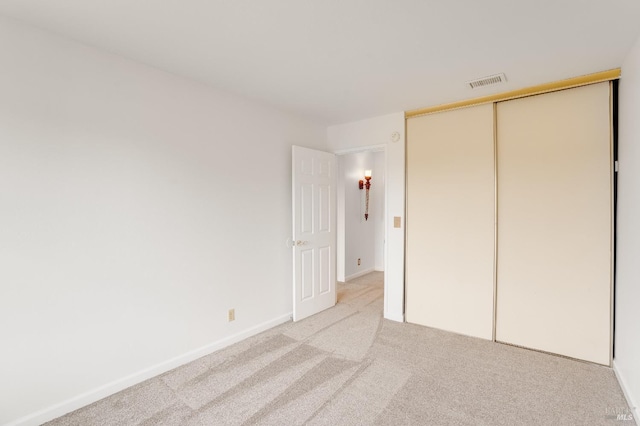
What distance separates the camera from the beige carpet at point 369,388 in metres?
1.94

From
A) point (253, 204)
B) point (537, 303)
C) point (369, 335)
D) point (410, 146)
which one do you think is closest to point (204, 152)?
point (253, 204)

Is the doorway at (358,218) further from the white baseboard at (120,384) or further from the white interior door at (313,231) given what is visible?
the white baseboard at (120,384)

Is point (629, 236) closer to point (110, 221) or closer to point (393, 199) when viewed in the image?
point (393, 199)

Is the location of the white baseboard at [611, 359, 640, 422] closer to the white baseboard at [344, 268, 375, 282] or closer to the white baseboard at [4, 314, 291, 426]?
the white baseboard at [4, 314, 291, 426]

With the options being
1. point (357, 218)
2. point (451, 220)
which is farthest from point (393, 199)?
point (357, 218)

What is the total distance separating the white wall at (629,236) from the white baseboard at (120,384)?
121 inches

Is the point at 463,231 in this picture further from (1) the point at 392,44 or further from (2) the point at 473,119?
(1) the point at 392,44

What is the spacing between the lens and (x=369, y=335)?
319cm

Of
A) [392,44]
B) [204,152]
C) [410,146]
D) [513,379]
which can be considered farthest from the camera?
[410,146]

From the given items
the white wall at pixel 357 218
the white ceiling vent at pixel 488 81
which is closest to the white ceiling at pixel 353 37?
the white ceiling vent at pixel 488 81

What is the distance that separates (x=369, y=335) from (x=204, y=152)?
2501 mm

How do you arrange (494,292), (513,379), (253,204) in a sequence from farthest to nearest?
(253,204) < (494,292) < (513,379)

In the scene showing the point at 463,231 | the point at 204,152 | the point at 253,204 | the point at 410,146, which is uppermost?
the point at 410,146

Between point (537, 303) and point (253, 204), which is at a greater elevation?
point (253, 204)
